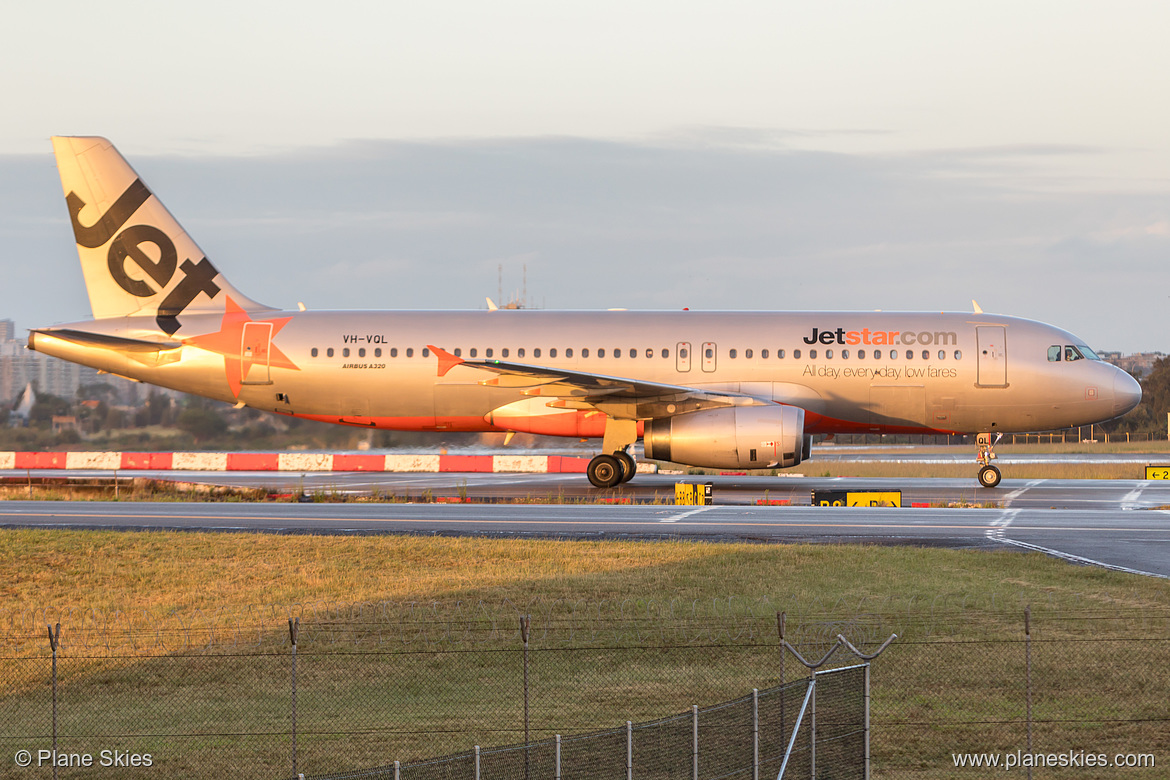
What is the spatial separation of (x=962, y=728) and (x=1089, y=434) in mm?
83447

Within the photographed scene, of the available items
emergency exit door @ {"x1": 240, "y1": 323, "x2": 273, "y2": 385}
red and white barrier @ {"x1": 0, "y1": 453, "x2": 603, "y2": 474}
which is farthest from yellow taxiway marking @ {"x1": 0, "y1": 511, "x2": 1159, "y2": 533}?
red and white barrier @ {"x1": 0, "y1": 453, "x2": 603, "y2": 474}

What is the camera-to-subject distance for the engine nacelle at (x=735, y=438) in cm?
3008

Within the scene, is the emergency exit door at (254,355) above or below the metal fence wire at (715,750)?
above

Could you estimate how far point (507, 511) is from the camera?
2892 cm

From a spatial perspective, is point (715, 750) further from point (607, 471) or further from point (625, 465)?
point (625, 465)

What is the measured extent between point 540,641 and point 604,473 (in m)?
17.9

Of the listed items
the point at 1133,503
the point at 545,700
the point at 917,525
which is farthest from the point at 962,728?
the point at 1133,503

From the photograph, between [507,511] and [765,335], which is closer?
[507,511]

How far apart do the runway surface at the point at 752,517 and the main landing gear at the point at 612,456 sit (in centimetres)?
45

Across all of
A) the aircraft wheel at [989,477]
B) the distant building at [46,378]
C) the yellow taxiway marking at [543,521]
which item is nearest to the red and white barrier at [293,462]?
the distant building at [46,378]

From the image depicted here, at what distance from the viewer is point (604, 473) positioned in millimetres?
33562

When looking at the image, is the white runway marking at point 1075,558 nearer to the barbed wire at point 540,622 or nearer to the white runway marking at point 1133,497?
the barbed wire at point 540,622

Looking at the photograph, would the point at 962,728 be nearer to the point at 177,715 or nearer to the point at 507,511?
the point at 177,715

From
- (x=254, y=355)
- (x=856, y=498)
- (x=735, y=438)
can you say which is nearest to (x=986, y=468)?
(x=856, y=498)
